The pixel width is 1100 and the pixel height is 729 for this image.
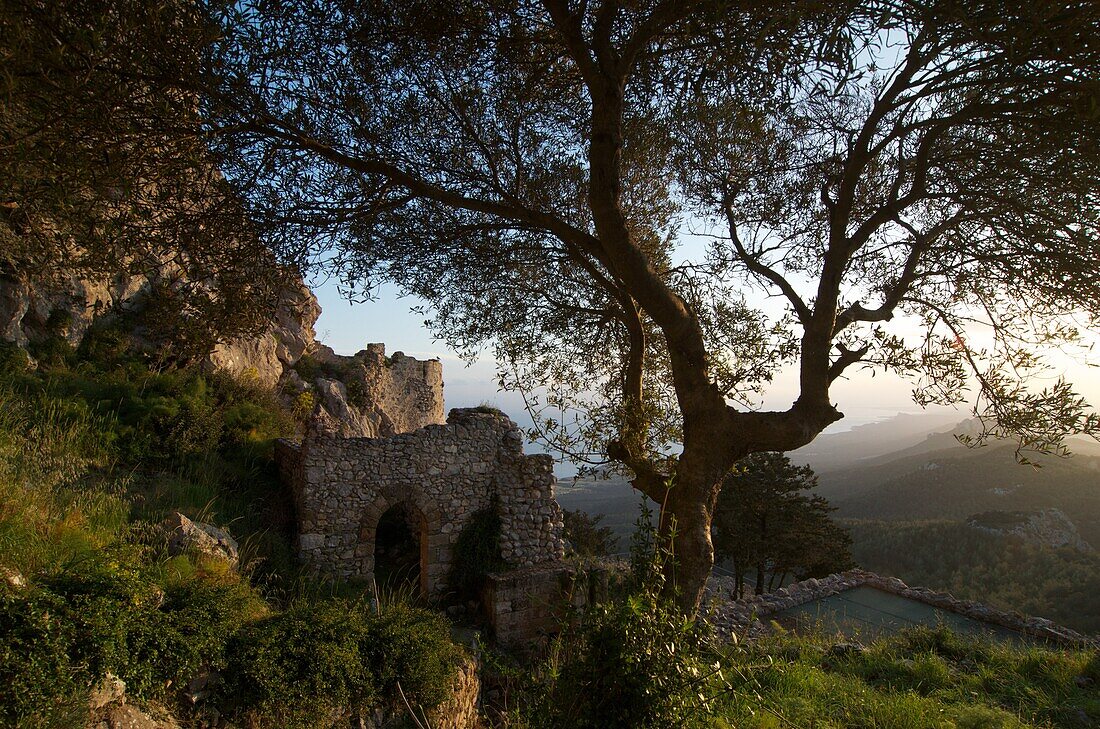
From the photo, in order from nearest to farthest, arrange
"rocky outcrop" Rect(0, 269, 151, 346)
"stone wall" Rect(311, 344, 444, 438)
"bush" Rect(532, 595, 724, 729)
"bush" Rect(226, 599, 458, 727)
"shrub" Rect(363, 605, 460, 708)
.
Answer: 1. "bush" Rect(532, 595, 724, 729)
2. "bush" Rect(226, 599, 458, 727)
3. "shrub" Rect(363, 605, 460, 708)
4. "rocky outcrop" Rect(0, 269, 151, 346)
5. "stone wall" Rect(311, 344, 444, 438)

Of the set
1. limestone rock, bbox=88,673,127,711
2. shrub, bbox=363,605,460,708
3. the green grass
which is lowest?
the green grass

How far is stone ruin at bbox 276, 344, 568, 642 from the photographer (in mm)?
9328

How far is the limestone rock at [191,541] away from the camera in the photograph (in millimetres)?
5555

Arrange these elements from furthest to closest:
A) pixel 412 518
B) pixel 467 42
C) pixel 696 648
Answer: pixel 412 518 < pixel 467 42 < pixel 696 648

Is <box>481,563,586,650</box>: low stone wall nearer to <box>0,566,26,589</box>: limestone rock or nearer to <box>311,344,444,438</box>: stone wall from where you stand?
<box>0,566,26,589</box>: limestone rock

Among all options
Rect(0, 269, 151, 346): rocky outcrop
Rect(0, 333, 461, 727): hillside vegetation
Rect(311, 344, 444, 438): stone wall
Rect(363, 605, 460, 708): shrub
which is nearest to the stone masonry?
Rect(0, 333, 461, 727): hillside vegetation

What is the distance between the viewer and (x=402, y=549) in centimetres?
→ 1146

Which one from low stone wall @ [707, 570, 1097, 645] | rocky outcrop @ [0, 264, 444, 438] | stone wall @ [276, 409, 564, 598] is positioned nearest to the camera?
low stone wall @ [707, 570, 1097, 645]

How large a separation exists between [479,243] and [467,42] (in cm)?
216

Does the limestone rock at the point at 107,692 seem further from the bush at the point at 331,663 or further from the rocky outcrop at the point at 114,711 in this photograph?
the bush at the point at 331,663

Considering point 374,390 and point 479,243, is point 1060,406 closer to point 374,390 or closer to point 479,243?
point 479,243

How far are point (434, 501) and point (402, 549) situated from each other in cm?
193

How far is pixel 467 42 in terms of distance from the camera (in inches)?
190

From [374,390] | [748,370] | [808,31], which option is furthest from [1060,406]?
[374,390]
